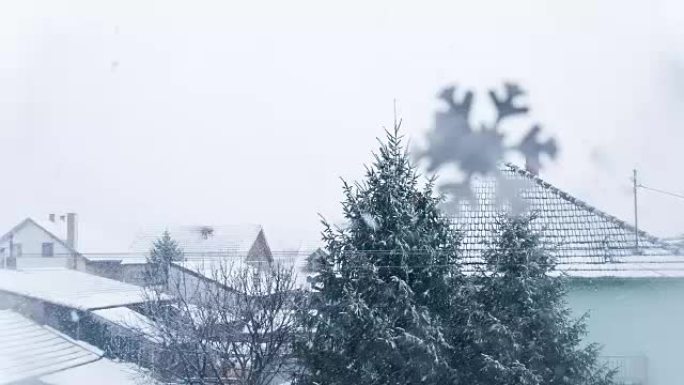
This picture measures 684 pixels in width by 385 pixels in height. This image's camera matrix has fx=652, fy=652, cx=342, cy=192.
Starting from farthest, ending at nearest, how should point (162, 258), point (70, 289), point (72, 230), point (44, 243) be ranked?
point (44, 243) < point (72, 230) < point (162, 258) < point (70, 289)

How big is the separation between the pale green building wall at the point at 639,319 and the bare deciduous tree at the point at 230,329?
3659mm

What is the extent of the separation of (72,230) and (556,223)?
1295 cm

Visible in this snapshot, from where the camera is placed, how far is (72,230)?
1686cm

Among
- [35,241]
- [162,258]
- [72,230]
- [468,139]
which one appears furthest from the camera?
[35,241]

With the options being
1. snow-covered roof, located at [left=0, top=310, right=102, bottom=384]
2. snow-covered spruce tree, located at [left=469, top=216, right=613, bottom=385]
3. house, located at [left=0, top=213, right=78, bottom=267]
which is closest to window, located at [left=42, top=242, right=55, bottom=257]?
house, located at [left=0, top=213, right=78, bottom=267]

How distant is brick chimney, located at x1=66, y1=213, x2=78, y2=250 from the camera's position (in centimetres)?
1615

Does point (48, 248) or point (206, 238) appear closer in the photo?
point (206, 238)

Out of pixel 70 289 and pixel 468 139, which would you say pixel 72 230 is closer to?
pixel 70 289

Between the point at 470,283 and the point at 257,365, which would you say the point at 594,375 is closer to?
the point at 470,283

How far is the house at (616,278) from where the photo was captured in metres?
7.39

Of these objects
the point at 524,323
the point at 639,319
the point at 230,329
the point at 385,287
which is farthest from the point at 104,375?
the point at 639,319

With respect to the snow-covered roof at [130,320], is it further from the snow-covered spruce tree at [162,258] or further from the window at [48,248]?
the window at [48,248]

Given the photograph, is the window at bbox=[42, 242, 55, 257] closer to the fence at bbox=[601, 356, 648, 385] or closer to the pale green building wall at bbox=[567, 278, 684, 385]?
the pale green building wall at bbox=[567, 278, 684, 385]

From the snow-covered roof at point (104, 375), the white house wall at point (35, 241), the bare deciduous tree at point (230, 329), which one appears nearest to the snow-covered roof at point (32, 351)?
the snow-covered roof at point (104, 375)
